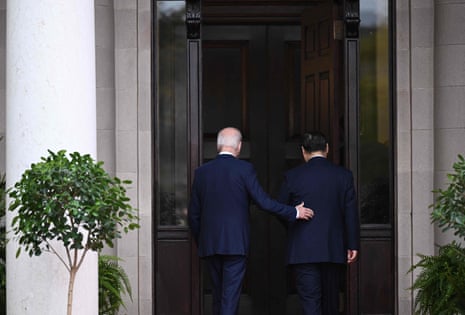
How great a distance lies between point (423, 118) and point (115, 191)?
4004 mm

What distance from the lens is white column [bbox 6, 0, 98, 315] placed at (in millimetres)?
7070

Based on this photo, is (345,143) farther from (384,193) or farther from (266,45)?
(266,45)

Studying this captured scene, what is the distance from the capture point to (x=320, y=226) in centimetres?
888

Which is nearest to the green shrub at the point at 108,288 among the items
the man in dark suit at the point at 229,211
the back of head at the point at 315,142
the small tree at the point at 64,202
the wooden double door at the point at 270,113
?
the man in dark suit at the point at 229,211

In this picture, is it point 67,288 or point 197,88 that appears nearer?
point 67,288

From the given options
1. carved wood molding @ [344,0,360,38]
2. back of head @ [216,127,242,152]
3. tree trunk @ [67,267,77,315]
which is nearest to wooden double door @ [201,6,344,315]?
carved wood molding @ [344,0,360,38]

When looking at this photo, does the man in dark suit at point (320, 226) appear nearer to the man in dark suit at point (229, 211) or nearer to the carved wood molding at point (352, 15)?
the man in dark suit at point (229, 211)

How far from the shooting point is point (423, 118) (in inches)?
377

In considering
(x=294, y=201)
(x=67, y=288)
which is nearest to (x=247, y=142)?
(x=294, y=201)

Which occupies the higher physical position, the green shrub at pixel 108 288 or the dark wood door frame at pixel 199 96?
the dark wood door frame at pixel 199 96

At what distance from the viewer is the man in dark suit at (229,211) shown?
869 centimetres

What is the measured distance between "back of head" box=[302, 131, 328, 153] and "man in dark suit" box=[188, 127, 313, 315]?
1.87 feet

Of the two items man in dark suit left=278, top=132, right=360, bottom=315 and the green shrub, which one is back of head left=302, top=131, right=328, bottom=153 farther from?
the green shrub

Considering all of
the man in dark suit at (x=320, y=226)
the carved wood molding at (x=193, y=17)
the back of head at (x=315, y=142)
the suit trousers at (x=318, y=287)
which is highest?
the carved wood molding at (x=193, y=17)
